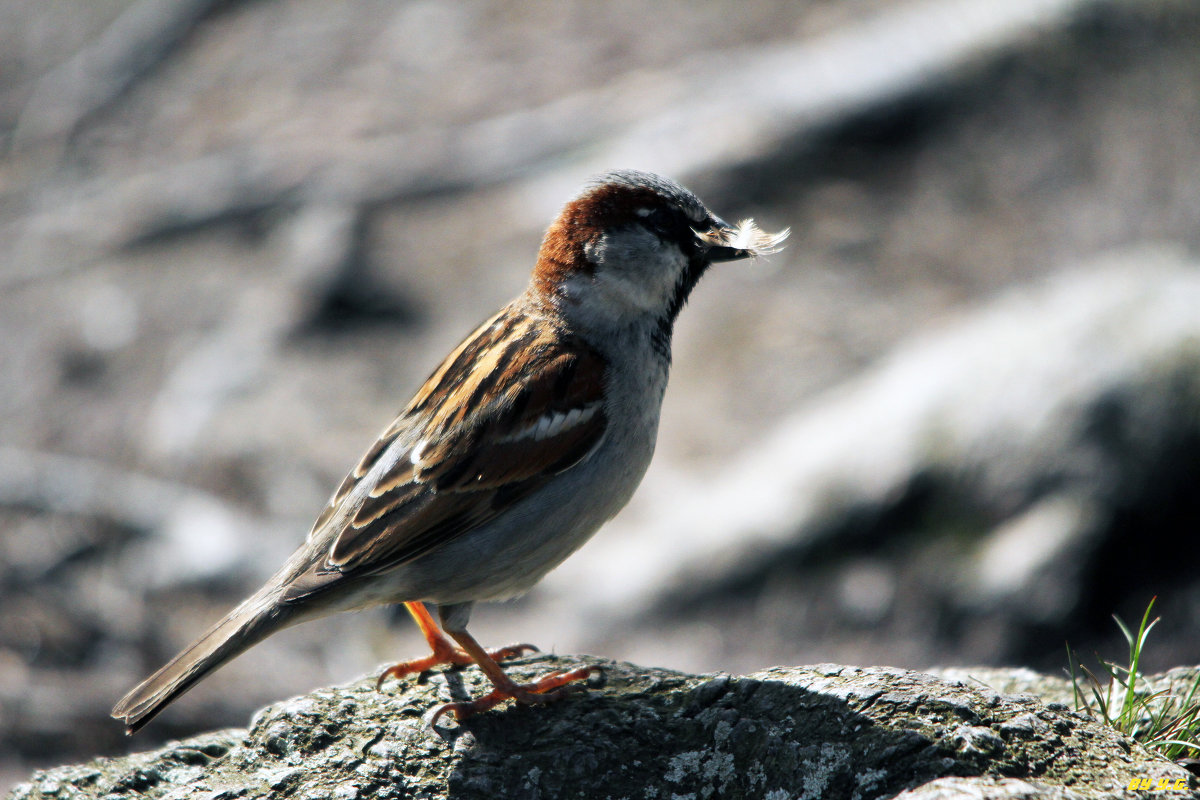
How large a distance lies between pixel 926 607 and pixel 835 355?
8.48ft

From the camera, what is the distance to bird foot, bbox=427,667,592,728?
3.29 metres

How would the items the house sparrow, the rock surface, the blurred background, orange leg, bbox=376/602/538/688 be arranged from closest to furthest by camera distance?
1. the rock surface
2. the house sparrow
3. orange leg, bbox=376/602/538/688
4. the blurred background

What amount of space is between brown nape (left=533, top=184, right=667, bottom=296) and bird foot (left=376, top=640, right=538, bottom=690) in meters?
1.28

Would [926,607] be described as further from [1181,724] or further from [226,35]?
[226,35]

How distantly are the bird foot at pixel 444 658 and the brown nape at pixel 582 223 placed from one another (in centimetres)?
128

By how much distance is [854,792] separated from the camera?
263 cm

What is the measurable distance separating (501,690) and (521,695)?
0.06m

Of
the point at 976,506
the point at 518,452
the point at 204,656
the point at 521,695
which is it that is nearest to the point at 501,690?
the point at 521,695

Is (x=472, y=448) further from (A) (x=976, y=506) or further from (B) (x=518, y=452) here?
(A) (x=976, y=506)

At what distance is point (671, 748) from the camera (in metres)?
2.97

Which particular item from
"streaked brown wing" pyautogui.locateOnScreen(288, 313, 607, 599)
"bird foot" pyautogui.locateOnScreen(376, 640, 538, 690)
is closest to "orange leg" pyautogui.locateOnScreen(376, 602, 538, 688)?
"bird foot" pyautogui.locateOnScreen(376, 640, 538, 690)


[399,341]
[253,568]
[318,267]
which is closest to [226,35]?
[318,267]

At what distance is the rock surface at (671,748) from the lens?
262 cm

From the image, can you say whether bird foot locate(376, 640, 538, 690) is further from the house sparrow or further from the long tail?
the long tail
